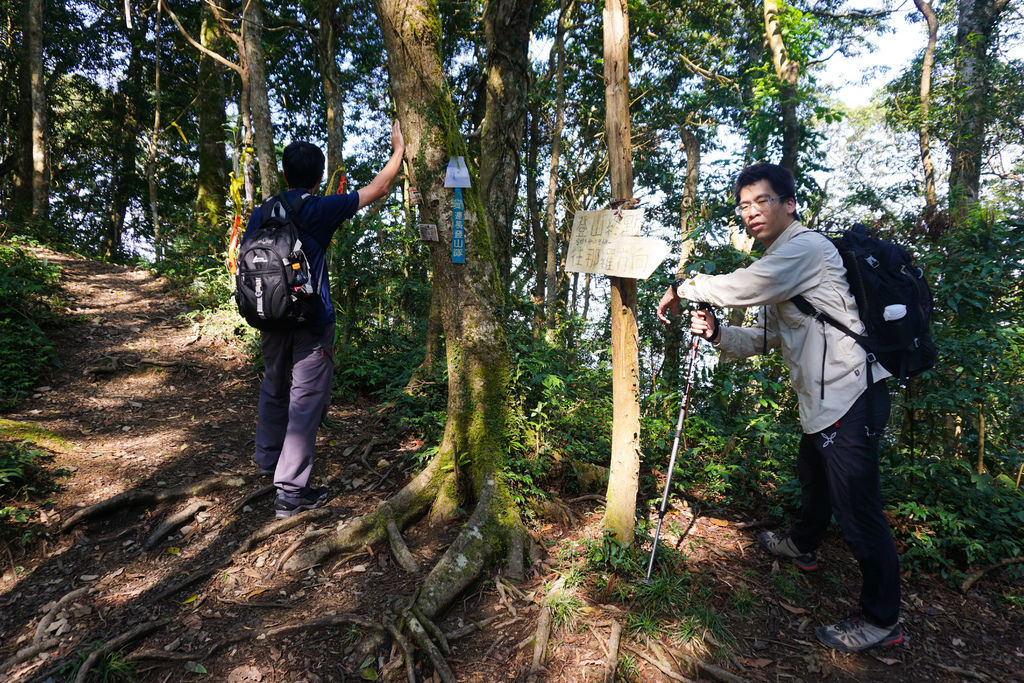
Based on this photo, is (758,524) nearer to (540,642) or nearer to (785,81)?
(540,642)

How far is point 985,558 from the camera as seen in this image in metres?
3.20

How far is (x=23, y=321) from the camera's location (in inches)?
242

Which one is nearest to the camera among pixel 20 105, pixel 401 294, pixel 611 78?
pixel 611 78

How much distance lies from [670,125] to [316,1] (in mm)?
9754

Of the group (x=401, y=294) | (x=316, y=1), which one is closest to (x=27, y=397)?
(x=401, y=294)

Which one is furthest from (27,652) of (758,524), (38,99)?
(38,99)

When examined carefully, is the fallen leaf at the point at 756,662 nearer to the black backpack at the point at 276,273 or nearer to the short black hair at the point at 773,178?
the short black hair at the point at 773,178

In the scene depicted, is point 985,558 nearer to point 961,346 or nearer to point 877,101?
point 961,346

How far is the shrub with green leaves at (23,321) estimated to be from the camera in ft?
17.6

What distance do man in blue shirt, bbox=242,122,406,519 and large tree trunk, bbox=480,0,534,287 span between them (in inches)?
102

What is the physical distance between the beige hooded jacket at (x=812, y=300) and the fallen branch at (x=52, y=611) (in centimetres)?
371

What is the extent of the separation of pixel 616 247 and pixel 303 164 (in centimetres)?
205

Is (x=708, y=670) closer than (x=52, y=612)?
Yes

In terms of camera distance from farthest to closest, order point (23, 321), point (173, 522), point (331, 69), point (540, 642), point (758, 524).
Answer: point (331, 69), point (23, 321), point (758, 524), point (173, 522), point (540, 642)
